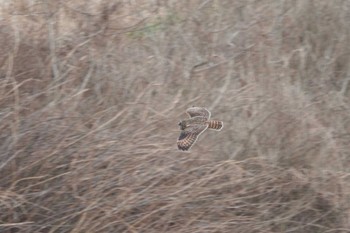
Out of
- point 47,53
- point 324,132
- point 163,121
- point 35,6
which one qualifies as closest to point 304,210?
point 324,132

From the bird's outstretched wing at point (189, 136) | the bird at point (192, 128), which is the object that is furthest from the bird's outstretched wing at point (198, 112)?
the bird's outstretched wing at point (189, 136)

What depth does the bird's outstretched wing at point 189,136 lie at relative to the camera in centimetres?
312

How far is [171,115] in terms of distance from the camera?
143 inches

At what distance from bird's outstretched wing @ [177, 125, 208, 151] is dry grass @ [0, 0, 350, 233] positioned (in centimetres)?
13

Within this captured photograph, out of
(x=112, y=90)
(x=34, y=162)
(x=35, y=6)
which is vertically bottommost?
(x=34, y=162)

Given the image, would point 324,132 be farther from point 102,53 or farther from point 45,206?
point 45,206

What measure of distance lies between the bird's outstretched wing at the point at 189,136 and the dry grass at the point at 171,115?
0.13 meters

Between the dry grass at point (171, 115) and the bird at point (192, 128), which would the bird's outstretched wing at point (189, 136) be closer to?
the bird at point (192, 128)

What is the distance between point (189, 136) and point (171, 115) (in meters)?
0.48

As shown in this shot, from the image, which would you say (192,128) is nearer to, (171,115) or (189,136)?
(189,136)

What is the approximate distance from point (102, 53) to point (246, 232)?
1469 millimetres

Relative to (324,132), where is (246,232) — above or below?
below

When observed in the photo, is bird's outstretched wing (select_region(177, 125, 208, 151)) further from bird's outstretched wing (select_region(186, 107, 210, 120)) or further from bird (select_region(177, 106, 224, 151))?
bird's outstretched wing (select_region(186, 107, 210, 120))

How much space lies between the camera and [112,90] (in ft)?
12.5
